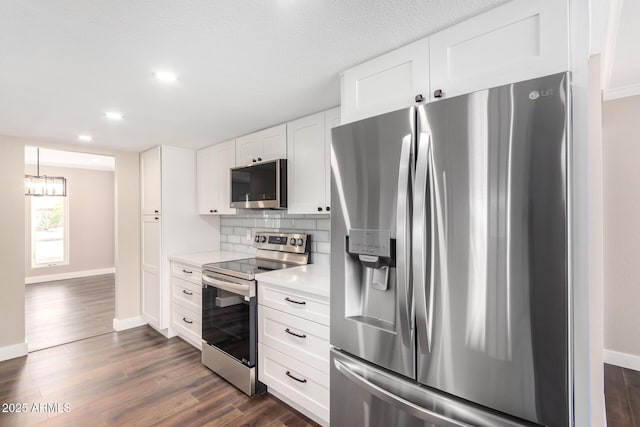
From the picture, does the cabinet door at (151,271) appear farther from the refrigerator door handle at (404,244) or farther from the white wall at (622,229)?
the white wall at (622,229)

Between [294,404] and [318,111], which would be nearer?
[294,404]

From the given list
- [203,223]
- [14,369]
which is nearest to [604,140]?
[203,223]

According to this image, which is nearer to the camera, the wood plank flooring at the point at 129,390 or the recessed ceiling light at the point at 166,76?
the recessed ceiling light at the point at 166,76

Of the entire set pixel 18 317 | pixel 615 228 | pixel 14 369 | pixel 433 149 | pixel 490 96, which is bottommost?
pixel 14 369

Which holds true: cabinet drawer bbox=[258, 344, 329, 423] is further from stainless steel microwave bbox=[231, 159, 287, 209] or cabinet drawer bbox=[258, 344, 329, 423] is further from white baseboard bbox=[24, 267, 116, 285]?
white baseboard bbox=[24, 267, 116, 285]

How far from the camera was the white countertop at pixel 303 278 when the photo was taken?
6.33ft

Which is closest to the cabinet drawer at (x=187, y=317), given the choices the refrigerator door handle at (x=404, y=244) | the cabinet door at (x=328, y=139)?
the cabinet door at (x=328, y=139)

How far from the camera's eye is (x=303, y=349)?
2029 mm

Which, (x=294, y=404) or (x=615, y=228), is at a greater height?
(x=615, y=228)

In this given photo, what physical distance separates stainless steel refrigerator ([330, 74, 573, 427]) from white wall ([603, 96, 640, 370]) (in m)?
2.56

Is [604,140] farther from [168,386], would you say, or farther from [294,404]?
[168,386]

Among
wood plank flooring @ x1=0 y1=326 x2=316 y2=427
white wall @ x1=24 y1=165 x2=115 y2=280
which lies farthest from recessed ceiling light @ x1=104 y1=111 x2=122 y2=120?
white wall @ x1=24 y1=165 x2=115 y2=280

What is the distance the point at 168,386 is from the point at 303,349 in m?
1.32

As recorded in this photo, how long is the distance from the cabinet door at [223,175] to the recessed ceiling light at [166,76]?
1438 millimetres
